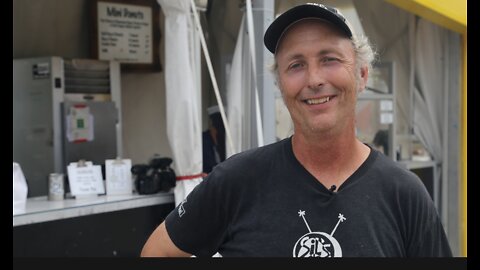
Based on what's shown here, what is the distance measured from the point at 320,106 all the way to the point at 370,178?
221mm

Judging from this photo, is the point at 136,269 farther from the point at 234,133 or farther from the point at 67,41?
the point at 67,41

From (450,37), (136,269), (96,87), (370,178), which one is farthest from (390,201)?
(450,37)

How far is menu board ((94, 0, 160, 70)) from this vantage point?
18.0 ft

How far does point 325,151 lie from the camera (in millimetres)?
1477

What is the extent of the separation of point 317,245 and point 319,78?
0.40m

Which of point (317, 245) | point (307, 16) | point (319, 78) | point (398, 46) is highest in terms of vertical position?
point (398, 46)

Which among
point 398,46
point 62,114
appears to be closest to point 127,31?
point 62,114

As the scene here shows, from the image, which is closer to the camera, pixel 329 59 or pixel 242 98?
pixel 329 59

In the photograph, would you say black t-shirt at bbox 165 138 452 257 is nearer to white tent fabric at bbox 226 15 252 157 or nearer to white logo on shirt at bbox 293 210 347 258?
white logo on shirt at bbox 293 210 347 258

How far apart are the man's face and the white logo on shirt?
0.26m

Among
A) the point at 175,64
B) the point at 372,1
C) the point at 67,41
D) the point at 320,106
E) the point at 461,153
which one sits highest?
the point at 372,1

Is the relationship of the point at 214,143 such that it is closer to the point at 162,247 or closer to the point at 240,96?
the point at 240,96

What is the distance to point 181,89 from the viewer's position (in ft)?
11.7

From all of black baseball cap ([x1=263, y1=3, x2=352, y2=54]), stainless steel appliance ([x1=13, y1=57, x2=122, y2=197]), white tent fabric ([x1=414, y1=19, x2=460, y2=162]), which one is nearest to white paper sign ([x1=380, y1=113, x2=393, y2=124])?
white tent fabric ([x1=414, y1=19, x2=460, y2=162])
